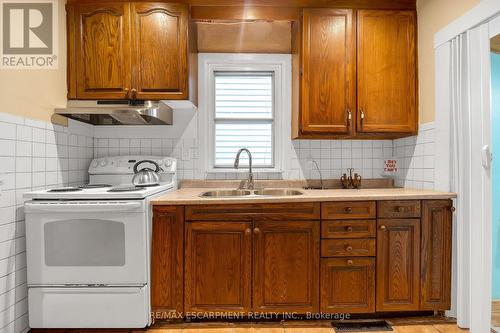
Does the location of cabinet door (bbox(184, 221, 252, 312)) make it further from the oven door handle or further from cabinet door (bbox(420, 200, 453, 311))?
cabinet door (bbox(420, 200, 453, 311))

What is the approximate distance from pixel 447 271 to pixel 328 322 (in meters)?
0.88

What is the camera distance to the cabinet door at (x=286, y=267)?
2.02 metres

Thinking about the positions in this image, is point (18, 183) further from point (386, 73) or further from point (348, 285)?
point (386, 73)

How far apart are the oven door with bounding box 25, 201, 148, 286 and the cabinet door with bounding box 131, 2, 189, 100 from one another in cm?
94

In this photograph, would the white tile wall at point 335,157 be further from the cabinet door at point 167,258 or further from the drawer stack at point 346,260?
the cabinet door at point 167,258

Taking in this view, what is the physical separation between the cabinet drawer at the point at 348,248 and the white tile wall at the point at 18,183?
1903 millimetres

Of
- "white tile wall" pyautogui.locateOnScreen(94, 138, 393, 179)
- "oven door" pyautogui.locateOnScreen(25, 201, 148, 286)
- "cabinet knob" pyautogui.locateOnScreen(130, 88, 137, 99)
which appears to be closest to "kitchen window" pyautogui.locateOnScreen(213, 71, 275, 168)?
"white tile wall" pyautogui.locateOnScreen(94, 138, 393, 179)

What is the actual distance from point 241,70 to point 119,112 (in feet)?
3.73

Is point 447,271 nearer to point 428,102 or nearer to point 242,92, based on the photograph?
point 428,102

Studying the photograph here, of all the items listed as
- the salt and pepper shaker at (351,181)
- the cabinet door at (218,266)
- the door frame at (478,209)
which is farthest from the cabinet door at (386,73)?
the cabinet door at (218,266)

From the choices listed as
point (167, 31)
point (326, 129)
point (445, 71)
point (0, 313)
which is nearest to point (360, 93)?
point (326, 129)

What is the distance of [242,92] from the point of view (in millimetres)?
2801

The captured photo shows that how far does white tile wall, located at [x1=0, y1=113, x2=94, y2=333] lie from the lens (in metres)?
1.75

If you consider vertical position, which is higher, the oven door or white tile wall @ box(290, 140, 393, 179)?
white tile wall @ box(290, 140, 393, 179)
